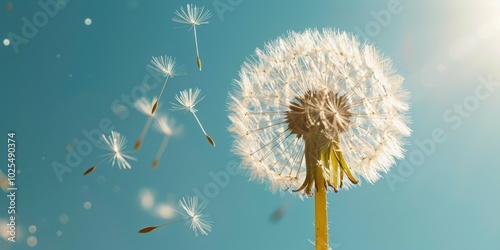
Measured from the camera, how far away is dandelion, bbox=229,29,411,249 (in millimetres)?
5410

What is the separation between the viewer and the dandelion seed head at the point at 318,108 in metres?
5.54

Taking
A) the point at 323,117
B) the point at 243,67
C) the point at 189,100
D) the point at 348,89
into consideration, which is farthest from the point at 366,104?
the point at 189,100

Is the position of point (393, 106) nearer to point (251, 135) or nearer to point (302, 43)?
point (302, 43)

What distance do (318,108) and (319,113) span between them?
0.21 feet

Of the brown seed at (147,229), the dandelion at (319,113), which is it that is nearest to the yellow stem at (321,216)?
the dandelion at (319,113)

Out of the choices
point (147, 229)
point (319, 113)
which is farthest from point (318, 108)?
Answer: point (147, 229)

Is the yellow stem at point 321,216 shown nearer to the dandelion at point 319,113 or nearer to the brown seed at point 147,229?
the dandelion at point 319,113

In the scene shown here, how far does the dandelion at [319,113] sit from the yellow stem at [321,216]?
0.09 meters

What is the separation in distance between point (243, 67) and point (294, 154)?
48.2 inches

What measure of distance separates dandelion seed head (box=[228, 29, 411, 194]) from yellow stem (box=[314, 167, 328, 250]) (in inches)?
9.8

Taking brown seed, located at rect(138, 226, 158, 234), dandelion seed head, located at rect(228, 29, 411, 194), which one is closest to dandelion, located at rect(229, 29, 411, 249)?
dandelion seed head, located at rect(228, 29, 411, 194)

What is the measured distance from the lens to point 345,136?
574cm

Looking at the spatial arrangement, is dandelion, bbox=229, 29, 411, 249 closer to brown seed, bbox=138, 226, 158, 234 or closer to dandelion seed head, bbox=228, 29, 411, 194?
dandelion seed head, bbox=228, 29, 411, 194

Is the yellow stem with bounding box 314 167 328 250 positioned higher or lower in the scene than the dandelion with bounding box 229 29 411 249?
lower
